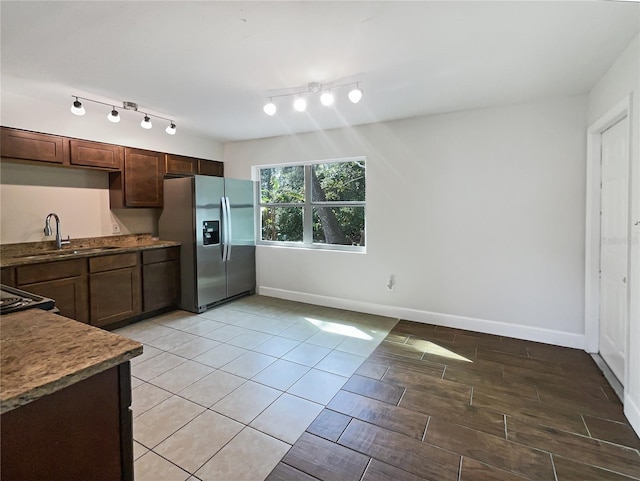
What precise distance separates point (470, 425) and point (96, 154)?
14.7 feet

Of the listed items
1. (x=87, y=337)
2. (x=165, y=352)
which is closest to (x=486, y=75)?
(x=87, y=337)

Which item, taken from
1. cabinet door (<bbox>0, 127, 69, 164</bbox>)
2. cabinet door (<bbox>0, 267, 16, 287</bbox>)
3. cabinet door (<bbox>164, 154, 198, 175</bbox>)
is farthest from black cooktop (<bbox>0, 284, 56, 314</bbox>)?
cabinet door (<bbox>164, 154, 198, 175</bbox>)

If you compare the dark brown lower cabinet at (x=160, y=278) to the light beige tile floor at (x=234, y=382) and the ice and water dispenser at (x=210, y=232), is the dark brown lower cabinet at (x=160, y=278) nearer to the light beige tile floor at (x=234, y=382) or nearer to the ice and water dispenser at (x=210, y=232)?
the light beige tile floor at (x=234, y=382)

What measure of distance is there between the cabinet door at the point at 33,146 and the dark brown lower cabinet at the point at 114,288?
113cm

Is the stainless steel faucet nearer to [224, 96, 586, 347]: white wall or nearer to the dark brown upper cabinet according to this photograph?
the dark brown upper cabinet

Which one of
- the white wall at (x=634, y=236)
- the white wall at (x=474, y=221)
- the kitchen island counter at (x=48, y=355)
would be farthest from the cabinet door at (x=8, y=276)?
the white wall at (x=634, y=236)

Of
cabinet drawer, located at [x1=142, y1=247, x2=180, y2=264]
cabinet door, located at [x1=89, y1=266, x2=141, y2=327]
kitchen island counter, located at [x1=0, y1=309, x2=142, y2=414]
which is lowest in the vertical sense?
cabinet door, located at [x1=89, y1=266, x2=141, y2=327]

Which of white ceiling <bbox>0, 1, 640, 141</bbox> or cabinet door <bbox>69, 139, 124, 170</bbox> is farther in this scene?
cabinet door <bbox>69, 139, 124, 170</bbox>

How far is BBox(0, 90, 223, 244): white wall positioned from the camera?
3195 millimetres

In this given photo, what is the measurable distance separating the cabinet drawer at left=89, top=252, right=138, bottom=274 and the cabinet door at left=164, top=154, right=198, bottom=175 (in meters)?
1.33

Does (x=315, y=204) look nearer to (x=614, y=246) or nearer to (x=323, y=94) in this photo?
(x=323, y=94)

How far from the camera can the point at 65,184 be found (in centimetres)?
364

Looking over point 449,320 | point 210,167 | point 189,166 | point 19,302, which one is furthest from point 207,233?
point 449,320

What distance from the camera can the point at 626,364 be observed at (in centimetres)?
217
